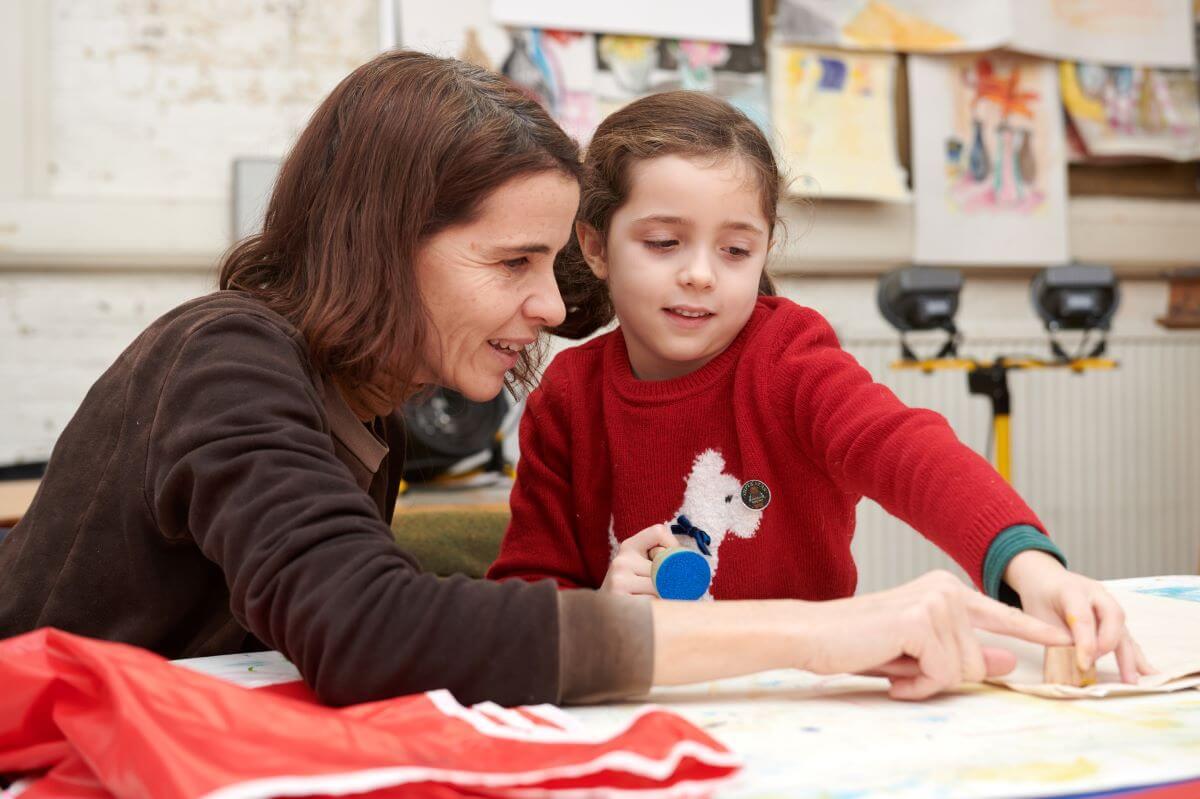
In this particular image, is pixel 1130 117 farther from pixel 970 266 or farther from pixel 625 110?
pixel 625 110

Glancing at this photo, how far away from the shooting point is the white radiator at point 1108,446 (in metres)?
4.02

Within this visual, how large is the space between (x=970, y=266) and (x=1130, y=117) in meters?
0.82

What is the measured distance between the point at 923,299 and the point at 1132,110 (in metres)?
1.83

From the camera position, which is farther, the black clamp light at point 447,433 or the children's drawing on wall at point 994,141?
the children's drawing on wall at point 994,141

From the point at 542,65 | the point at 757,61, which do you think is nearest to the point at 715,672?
the point at 542,65

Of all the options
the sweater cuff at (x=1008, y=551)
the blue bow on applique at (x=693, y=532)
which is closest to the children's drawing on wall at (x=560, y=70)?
the blue bow on applique at (x=693, y=532)

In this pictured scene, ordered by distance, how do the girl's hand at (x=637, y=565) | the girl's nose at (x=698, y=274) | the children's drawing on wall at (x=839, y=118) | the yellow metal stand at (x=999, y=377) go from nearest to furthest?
the girl's hand at (x=637, y=565) < the girl's nose at (x=698, y=274) < the yellow metal stand at (x=999, y=377) < the children's drawing on wall at (x=839, y=118)

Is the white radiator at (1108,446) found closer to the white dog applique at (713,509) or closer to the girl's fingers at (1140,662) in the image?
the white dog applique at (713,509)

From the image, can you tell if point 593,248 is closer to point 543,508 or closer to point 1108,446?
point 543,508

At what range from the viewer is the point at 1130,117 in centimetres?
424

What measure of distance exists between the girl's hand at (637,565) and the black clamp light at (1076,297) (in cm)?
221

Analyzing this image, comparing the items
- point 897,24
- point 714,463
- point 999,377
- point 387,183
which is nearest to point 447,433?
point 999,377

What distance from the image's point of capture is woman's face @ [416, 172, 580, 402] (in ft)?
3.53

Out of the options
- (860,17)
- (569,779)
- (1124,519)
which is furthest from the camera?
(1124,519)
